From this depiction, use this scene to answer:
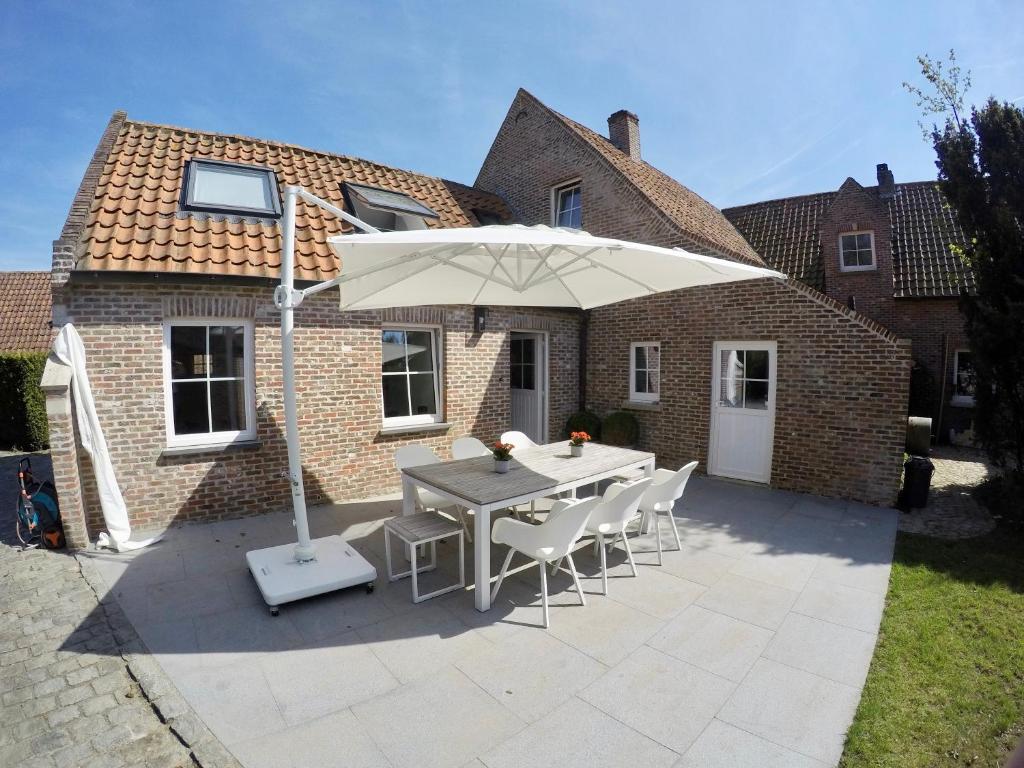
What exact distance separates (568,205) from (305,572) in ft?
30.4

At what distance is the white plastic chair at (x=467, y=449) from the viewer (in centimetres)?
644

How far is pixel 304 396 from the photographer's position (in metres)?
6.78

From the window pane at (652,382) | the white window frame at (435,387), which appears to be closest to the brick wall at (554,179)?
the window pane at (652,382)

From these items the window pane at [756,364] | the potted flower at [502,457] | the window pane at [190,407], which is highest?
the window pane at [756,364]

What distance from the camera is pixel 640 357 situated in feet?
31.4

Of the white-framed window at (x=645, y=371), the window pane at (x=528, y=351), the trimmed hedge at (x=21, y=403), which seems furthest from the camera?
the trimmed hedge at (x=21, y=403)

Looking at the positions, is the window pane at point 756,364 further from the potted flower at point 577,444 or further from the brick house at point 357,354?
the potted flower at point 577,444

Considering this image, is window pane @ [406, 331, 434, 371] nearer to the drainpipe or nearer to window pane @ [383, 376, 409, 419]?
window pane @ [383, 376, 409, 419]

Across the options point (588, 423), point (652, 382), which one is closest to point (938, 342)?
point (652, 382)

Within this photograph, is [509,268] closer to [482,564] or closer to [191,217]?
[482,564]

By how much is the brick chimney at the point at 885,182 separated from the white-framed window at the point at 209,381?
685 inches

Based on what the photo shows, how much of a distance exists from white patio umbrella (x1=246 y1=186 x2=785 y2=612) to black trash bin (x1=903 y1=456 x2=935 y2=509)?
3.93 metres

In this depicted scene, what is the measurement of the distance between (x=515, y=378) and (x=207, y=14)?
7.31 m

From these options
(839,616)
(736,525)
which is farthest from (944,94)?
(839,616)
